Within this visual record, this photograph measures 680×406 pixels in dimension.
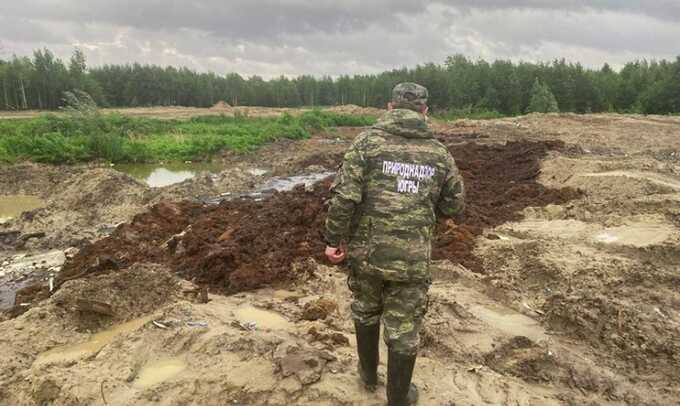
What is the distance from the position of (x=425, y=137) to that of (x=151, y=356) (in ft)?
9.28

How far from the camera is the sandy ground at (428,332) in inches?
151

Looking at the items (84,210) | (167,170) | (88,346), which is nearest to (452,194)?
(88,346)

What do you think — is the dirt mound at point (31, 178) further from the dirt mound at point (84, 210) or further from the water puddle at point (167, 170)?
the water puddle at point (167, 170)

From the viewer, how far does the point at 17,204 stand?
540 inches

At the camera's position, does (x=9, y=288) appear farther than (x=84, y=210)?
No

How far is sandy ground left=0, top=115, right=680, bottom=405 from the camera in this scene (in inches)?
151

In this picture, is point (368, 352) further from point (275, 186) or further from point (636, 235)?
point (275, 186)

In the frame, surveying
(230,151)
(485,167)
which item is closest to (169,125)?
(230,151)

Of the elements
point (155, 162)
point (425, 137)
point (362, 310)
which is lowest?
point (155, 162)

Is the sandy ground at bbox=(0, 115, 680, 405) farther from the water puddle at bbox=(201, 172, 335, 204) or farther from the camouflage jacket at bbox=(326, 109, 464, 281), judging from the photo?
the water puddle at bbox=(201, 172, 335, 204)

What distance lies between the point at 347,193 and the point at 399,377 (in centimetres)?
122

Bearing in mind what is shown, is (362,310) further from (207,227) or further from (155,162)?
(155,162)

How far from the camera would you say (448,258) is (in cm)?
693

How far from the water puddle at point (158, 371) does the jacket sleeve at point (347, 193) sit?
5.79 ft
